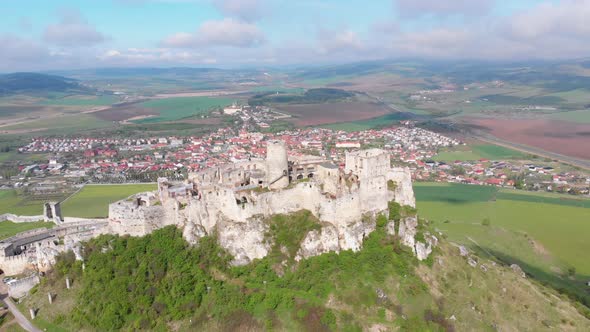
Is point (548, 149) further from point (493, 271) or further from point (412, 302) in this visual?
point (412, 302)

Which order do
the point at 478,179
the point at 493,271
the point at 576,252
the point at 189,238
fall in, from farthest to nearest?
1. the point at 478,179
2. the point at 576,252
3. the point at 493,271
4. the point at 189,238

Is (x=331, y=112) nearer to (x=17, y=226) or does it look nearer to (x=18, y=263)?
(x=17, y=226)

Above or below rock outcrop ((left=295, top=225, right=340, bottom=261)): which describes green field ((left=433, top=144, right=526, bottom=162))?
below

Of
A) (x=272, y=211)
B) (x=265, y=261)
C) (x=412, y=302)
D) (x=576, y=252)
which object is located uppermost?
(x=272, y=211)

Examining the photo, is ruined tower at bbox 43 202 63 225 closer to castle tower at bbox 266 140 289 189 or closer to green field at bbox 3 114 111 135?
castle tower at bbox 266 140 289 189

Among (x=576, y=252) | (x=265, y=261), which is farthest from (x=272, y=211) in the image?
(x=576, y=252)

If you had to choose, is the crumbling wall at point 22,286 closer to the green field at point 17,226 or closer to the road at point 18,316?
the road at point 18,316

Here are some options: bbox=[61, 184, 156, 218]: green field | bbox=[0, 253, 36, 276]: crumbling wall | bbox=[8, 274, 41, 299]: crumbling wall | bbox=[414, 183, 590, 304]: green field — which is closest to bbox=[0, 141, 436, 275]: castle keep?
bbox=[0, 253, 36, 276]: crumbling wall
